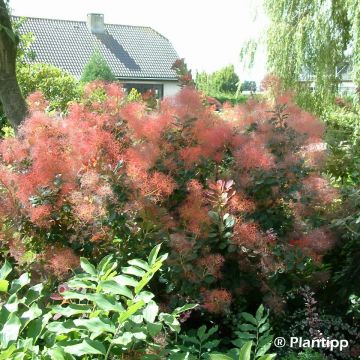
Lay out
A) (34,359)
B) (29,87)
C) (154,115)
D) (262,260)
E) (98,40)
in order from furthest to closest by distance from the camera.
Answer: (98,40) → (29,87) → (154,115) → (262,260) → (34,359)

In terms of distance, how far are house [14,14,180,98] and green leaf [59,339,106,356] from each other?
30.2 m

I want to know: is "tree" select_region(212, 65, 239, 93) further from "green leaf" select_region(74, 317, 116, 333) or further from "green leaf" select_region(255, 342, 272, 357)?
"green leaf" select_region(74, 317, 116, 333)

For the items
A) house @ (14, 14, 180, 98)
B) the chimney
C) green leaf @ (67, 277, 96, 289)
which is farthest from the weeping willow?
the chimney

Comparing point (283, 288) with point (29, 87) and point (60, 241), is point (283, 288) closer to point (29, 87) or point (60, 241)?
point (60, 241)

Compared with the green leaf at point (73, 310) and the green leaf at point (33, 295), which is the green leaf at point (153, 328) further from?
the green leaf at point (33, 295)

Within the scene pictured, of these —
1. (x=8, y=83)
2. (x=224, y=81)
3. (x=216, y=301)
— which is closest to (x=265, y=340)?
(x=216, y=301)

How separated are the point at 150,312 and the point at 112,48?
34.3 m

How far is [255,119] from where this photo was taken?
9.83 ft

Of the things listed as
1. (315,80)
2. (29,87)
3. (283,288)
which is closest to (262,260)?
(283,288)

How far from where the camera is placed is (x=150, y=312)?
1.95 meters

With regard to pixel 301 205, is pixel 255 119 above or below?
above

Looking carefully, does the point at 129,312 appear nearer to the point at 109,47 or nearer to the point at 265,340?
the point at 265,340

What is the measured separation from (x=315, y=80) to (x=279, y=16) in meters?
0.95

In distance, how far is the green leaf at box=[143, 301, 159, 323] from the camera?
193cm
